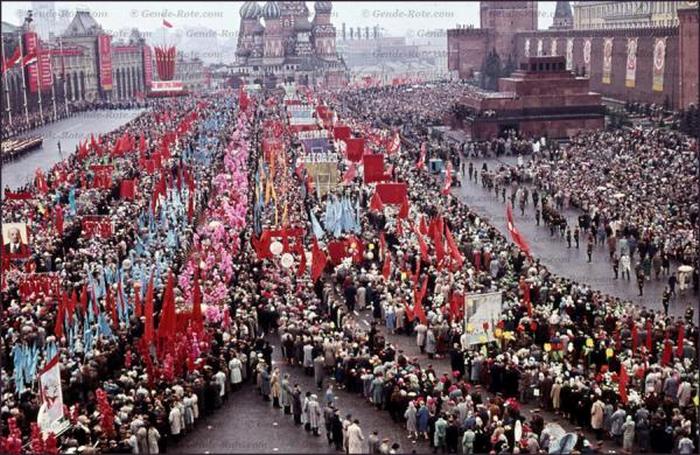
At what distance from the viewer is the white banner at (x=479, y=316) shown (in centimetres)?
1855

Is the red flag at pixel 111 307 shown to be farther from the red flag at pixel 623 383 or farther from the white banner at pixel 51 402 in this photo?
the red flag at pixel 623 383

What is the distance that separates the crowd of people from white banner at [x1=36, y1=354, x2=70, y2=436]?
0.24 m

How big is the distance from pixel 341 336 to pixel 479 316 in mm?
2506

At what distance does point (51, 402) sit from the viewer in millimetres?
14875

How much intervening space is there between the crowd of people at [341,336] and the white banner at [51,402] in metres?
0.24

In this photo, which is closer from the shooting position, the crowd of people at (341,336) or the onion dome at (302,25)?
the crowd of people at (341,336)

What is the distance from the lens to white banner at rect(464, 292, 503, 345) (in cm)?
1855

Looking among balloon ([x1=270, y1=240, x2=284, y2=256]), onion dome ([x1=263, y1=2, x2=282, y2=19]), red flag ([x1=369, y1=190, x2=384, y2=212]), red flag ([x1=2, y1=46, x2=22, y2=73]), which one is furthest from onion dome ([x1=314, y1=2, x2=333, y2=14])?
balloon ([x1=270, y1=240, x2=284, y2=256])

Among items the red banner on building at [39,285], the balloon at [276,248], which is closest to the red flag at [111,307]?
the red banner on building at [39,285]

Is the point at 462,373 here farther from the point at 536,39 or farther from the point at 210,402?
the point at 536,39

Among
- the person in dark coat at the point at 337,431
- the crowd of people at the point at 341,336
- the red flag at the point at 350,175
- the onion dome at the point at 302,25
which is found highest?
the onion dome at the point at 302,25

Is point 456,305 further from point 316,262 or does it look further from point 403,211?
point 403,211

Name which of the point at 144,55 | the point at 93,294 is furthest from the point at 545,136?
the point at 144,55

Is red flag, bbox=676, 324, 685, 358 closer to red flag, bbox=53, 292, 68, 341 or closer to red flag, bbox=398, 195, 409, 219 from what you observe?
red flag, bbox=53, 292, 68, 341
